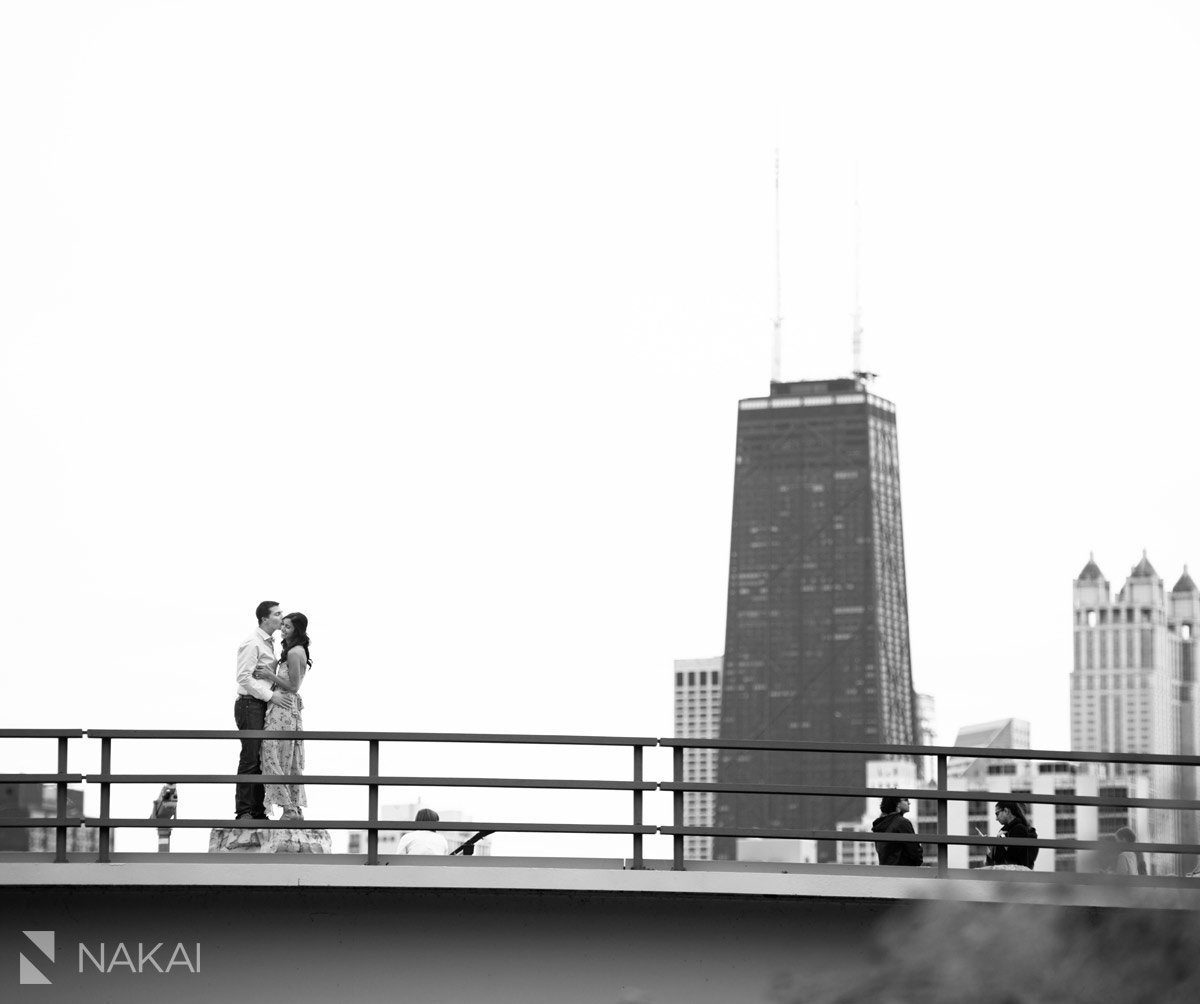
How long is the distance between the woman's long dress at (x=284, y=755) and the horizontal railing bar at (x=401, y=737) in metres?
0.85

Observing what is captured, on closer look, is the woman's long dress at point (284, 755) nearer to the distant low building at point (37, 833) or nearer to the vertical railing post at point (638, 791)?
the distant low building at point (37, 833)

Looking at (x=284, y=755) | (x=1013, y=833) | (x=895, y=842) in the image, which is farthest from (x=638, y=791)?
(x=284, y=755)

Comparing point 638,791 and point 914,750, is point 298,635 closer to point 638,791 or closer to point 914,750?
point 638,791

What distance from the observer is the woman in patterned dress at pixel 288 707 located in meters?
15.6

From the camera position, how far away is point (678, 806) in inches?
572

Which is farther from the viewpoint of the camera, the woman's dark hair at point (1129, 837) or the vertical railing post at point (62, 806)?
the vertical railing post at point (62, 806)

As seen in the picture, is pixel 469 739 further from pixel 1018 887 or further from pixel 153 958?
pixel 1018 887

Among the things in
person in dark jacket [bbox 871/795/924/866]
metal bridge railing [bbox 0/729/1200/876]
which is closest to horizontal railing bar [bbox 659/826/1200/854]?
metal bridge railing [bbox 0/729/1200/876]

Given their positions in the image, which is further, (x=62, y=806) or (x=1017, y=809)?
(x=1017, y=809)

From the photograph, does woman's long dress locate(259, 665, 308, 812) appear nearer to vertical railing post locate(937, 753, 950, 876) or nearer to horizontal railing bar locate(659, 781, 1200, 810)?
horizontal railing bar locate(659, 781, 1200, 810)

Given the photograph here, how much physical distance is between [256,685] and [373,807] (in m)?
1.94

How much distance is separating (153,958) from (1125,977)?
283 inches

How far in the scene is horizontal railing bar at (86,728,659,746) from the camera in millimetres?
14047

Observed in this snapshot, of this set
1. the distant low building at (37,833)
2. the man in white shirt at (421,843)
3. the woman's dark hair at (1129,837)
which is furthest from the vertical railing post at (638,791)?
the distant low building at (37,833)
